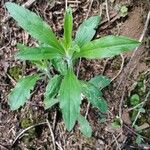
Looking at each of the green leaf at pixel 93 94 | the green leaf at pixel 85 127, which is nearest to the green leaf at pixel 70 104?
the green leaf at pixel 93 94

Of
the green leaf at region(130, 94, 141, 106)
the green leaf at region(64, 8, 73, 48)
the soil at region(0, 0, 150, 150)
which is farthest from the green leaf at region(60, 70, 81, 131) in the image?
the green leaf at region(130, 94, 141, 106)

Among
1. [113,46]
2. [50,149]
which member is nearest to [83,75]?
[50,149]

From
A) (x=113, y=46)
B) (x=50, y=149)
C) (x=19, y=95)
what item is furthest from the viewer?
(x=50, y=149)

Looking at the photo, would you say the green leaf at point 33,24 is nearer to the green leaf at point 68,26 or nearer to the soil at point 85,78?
the green leaf at point 68,26

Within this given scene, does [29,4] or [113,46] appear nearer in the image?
[113,46]

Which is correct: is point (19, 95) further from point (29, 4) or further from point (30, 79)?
point (29, 4)

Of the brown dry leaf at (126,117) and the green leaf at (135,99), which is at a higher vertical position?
the green leaf at (135,99)

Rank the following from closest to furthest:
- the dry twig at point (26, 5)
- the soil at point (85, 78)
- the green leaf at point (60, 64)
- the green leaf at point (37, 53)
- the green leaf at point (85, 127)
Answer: the green leaf at point (37, 53) < the green leaf at point (60, 64) < the green leaf at point (85, 127) < the soil at point (85, 78) < the dry twig at point (26, 5)

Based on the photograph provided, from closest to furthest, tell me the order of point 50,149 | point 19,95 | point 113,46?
point 113,46, point 19,95, point 50,149
